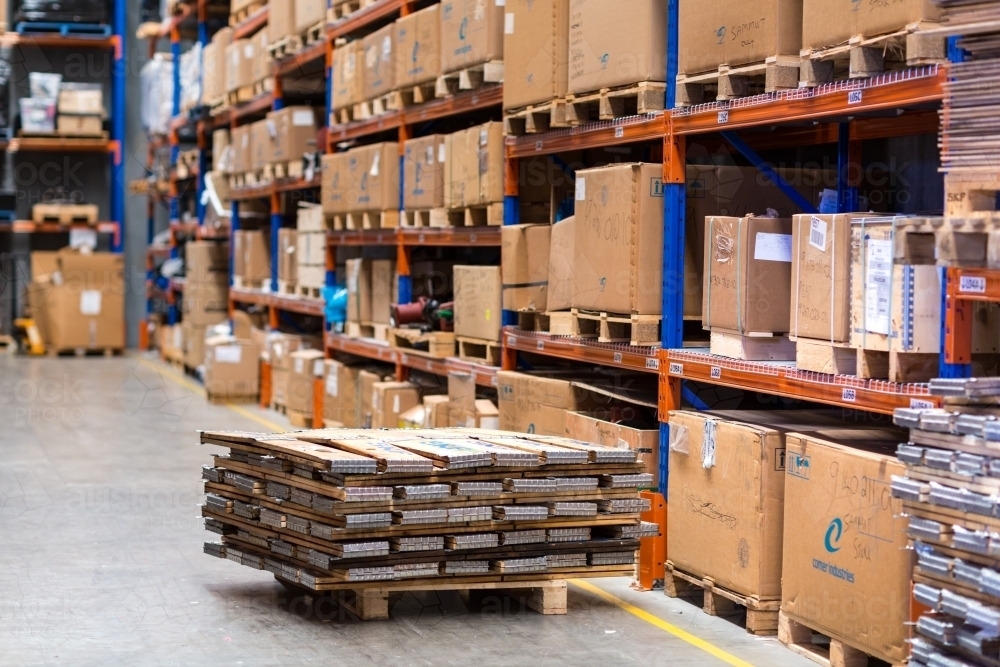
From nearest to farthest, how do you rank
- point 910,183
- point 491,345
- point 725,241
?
point 725,241 → point 910,183 → point 491,345

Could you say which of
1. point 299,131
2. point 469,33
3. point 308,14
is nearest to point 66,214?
point 299,131

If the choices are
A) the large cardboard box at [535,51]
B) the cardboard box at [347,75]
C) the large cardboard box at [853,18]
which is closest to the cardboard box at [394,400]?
the cardboard box at [347,75]

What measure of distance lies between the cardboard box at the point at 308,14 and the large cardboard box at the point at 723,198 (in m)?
6.24

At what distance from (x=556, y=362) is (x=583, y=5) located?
2.69m

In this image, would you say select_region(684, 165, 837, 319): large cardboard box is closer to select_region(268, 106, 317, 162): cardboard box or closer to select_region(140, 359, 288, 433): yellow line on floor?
select_region(140, 359, 288, 433): yellow line on floor

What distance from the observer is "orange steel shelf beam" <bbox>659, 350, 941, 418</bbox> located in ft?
16.6

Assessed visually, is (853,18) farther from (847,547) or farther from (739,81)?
(847,547)

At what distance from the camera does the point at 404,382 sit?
10500 millimetres

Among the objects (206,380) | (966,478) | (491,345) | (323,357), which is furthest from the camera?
(206,380)

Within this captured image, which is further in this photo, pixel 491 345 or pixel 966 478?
pixel 491 345

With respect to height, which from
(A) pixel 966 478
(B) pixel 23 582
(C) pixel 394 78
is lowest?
(B) pixel 23 582

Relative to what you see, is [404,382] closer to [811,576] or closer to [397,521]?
[397,521]

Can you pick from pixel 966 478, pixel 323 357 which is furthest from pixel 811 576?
pixel 323 357

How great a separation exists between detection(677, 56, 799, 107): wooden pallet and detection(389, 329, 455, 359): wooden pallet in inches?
128
